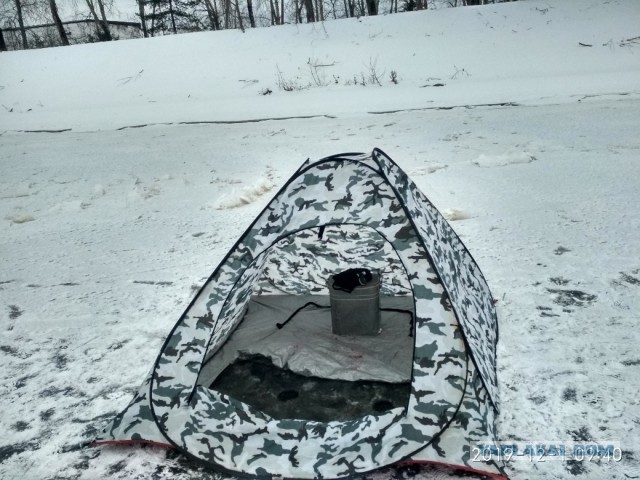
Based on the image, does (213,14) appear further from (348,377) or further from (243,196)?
(348,377)

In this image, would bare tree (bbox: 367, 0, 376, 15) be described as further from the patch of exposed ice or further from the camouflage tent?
the camouflage tent

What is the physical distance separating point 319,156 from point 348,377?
15.4ft

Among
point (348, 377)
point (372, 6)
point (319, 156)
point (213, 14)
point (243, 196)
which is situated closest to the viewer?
point (348, 377)

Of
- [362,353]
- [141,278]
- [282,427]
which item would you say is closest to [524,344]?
[362,353]

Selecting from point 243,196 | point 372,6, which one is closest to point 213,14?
point 372,6

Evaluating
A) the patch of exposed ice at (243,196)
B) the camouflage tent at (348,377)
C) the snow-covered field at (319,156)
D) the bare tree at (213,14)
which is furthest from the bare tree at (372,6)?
the camouflage tent at (348,377)

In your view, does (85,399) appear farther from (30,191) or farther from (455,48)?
(455,48)

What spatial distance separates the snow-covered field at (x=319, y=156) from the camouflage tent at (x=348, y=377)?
16 centimetres

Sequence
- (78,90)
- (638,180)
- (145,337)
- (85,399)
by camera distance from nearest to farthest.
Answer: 1. (85,399)
2. (145,337)
3. (638,180)
4. (78,90)

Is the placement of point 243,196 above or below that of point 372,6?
below

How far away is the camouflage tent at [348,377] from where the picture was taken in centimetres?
211

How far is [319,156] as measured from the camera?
7.06 meters

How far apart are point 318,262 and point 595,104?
23.4ft

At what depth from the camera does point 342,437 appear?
2.21 m
